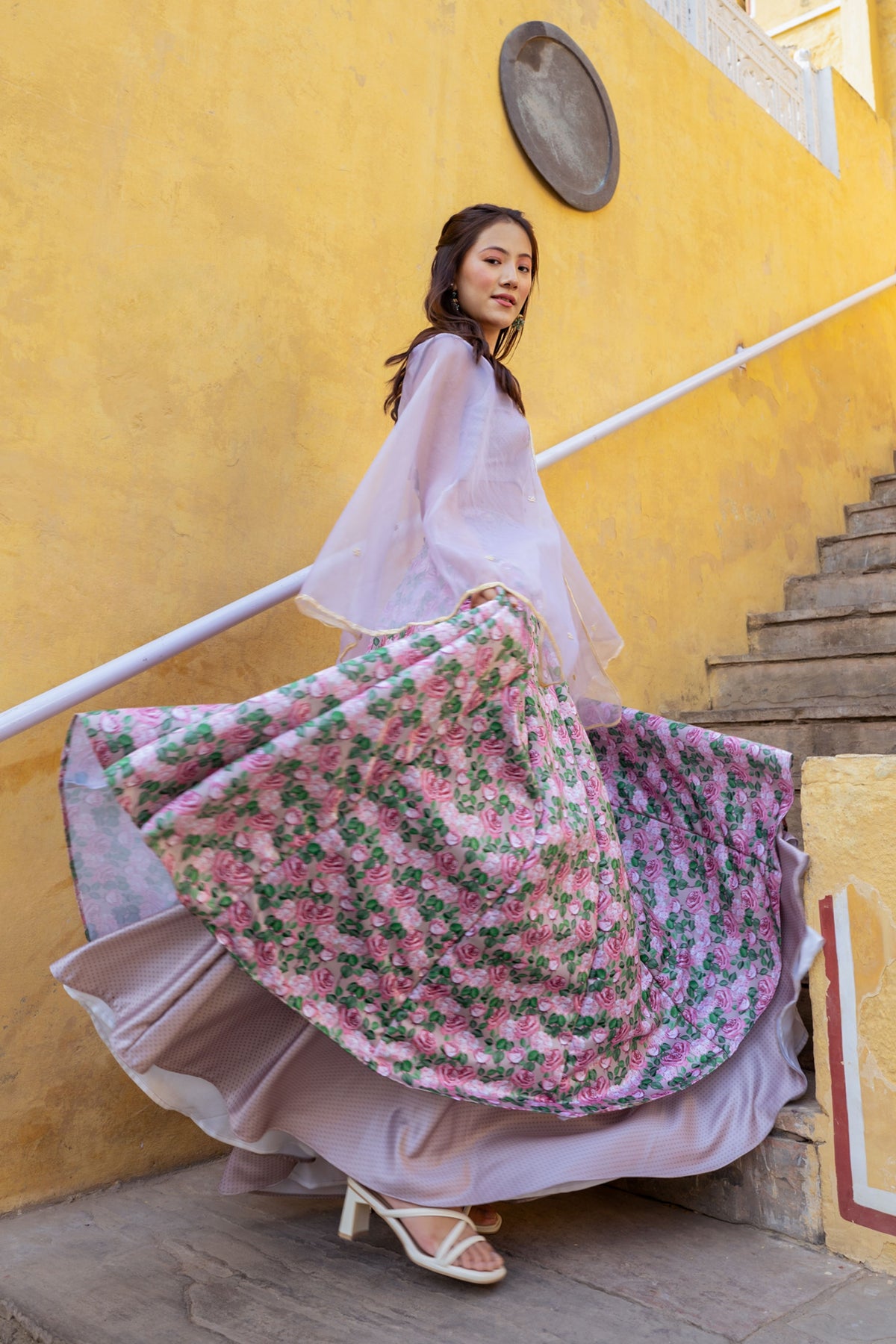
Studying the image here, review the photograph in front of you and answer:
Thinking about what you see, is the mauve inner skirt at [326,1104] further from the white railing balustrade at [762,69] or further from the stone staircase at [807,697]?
the white railing balustrade at [762,69]

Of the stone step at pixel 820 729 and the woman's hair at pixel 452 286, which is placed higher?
the woman's hair at pixel 452 286

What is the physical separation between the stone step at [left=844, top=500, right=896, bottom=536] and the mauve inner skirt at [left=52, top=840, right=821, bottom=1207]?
2816mm

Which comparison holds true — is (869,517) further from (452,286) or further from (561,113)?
(452,286)

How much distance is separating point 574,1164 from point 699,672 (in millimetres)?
2069

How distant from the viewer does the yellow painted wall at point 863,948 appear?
1407 mm

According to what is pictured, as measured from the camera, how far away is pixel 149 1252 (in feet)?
4.84

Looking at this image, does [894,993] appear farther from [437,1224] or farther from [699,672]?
[699,672]

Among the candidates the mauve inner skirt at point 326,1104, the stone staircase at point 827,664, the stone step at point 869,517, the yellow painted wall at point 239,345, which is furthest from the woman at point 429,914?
the stone step at point 869,517

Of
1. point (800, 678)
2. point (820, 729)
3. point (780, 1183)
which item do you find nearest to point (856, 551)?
point (800, 678)

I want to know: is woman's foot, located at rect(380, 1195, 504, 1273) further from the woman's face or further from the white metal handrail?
the woman's face

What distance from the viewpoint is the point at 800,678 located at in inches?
122

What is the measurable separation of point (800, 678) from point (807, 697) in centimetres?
8

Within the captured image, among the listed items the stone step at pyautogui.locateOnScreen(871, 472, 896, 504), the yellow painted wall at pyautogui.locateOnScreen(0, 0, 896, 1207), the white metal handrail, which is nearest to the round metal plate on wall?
the yellow painted wall at pyautogui.locateOnScreen(0, 0, 896, 1207)

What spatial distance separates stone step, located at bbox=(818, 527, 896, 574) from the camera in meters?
3.70
